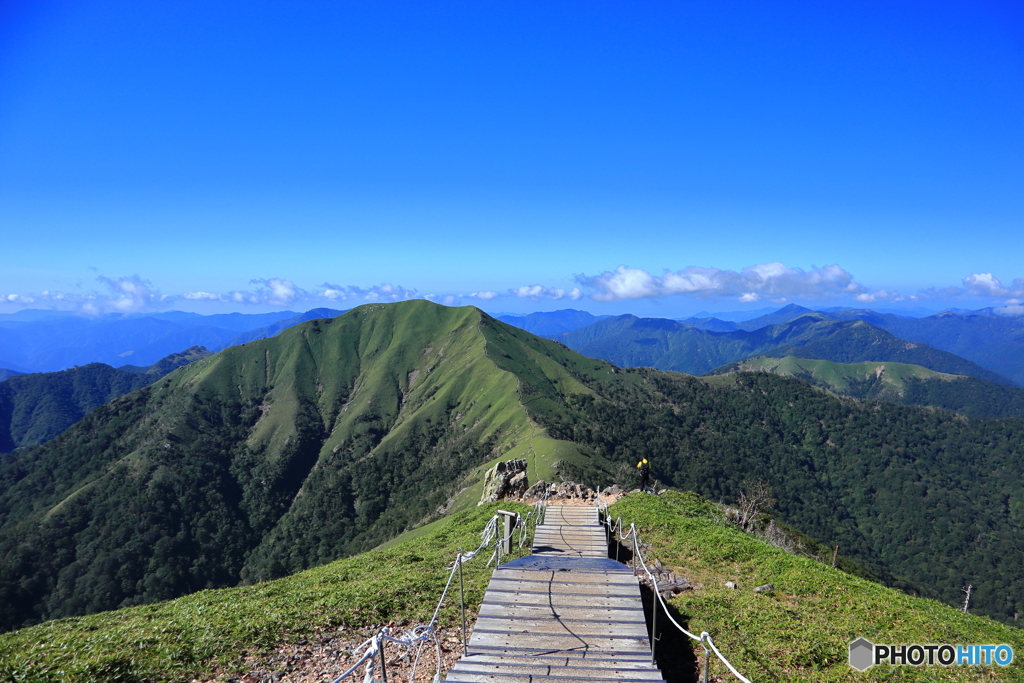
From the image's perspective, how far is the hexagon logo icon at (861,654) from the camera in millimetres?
12227

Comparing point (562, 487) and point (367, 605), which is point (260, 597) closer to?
point (367, 605)

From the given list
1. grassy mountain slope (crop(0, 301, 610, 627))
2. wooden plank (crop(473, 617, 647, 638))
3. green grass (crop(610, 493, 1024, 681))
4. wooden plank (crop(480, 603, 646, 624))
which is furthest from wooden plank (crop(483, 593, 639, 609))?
grassy mountain slope (crop(0, 301, 610, 627))

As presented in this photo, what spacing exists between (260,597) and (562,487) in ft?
72.1

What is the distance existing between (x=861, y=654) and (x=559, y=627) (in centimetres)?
787

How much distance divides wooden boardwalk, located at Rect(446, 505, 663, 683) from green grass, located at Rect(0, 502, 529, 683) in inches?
122

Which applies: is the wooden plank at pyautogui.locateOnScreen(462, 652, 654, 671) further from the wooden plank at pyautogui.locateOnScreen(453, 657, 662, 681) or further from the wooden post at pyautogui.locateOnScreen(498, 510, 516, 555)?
the wooden post at pyautogui.locateOnScreen(498, 510, 516, 555)

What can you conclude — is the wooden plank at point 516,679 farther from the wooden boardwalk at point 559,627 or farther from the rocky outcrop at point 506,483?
the rocky outcrop at point 506,483

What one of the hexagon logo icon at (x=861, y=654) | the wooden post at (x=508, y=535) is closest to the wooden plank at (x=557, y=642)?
the hexagon logo icon at (x=861, y=654)

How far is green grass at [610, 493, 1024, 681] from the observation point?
1211 centimetres

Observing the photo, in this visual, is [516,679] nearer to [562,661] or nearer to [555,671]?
[555,671]

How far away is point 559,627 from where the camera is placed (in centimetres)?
1197

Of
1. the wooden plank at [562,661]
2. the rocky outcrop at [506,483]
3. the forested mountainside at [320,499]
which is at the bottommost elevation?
the forested mountainside at [320,499]

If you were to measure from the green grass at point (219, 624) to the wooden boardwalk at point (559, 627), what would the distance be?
3.10 metres

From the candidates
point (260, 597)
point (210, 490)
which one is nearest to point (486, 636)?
point (260, 597)
